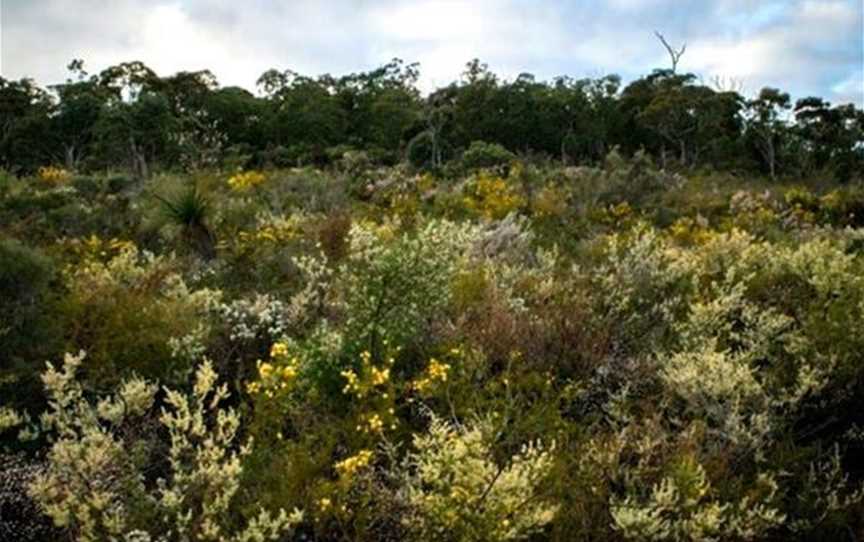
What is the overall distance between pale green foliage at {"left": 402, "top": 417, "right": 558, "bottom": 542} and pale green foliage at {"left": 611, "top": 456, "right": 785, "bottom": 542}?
1.24 feet

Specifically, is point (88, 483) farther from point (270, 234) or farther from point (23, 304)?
point (270, 234)

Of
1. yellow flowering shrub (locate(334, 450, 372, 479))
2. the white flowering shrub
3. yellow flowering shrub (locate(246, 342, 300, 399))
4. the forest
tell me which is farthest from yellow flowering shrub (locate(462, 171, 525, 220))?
yellow flowering shrub (locate(334, 450, 372, 479))

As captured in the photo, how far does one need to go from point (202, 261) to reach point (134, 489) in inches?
245

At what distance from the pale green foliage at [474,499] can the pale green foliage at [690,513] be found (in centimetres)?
38

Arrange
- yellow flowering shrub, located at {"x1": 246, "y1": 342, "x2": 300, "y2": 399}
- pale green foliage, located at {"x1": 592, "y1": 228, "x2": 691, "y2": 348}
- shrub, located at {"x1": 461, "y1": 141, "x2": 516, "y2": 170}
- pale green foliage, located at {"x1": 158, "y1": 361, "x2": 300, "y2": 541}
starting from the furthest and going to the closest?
shrub, located at {"x1": 461, "y1": 141, "x2": 516, "y2": 170} < pale green foliage, located at {"x1": 592, "y1": 228, "x2": 691, "y2": 348} < yellow flowering shrub, located at {"x1": 246, "y1": 342, "x2": 300, "y2": 399} < pale green foliage, located at {"x1": 158, "y1": 361, "x2": 300, "y2": 541}

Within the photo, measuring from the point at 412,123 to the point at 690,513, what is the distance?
124 ft

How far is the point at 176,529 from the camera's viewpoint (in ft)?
12.7

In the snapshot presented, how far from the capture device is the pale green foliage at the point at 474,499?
3621mm

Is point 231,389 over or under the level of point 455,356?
under

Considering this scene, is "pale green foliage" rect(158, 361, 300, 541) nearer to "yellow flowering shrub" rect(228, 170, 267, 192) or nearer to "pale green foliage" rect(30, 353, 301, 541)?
"pale green foliage" rect(30, 353, 301, 541)

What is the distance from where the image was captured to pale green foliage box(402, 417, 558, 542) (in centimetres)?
362

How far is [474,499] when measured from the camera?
3668mm

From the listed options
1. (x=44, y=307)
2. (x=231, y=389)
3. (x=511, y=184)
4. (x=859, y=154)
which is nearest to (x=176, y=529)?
(x=231, y=389)

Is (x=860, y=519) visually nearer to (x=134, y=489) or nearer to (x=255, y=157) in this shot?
(x=134, y=489)
